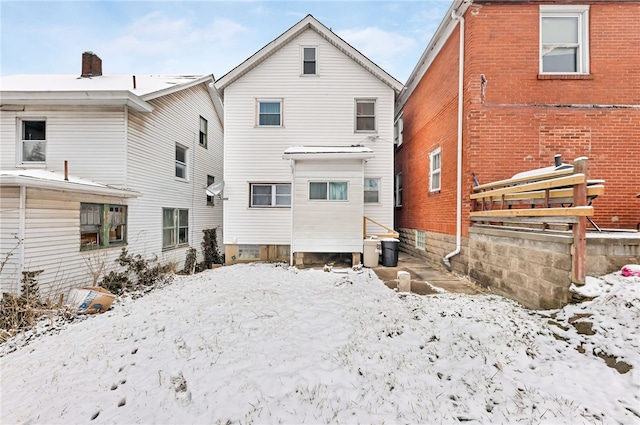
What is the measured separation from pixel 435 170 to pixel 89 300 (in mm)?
12070

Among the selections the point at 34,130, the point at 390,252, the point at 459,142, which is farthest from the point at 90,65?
the point at 459,142

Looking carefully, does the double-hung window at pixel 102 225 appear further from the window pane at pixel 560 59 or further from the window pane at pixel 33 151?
the window pane at pixel 560 59

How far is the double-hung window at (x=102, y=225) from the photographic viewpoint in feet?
28.5

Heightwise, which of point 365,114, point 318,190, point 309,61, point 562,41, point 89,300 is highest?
point 309,61

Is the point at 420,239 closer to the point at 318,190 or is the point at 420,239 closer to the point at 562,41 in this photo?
the point at 318,190

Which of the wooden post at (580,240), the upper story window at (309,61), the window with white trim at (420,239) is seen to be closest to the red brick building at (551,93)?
the window with white trim at (420,239)

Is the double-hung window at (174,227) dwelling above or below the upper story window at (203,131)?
below

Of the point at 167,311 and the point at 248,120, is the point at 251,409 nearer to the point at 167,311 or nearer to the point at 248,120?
the point at 167,311

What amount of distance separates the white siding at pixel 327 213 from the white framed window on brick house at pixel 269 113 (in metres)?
3.33

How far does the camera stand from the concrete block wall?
474 centimetres

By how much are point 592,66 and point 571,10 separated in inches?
67.5

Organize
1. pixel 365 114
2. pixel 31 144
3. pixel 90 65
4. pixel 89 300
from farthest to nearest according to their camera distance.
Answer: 1. pixel 90 65
2. pixel 365 114
3. pixel 31 144
4. pixel 89 300

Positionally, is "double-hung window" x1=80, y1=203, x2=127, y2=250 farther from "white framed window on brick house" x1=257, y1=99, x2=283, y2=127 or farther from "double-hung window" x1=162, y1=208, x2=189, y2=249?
"white framed window on brick house" x1=257, y1=99, x2=283, y2=127

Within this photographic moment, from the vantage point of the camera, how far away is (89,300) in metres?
7.23
